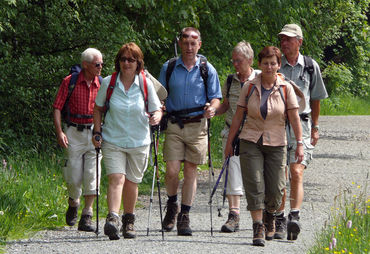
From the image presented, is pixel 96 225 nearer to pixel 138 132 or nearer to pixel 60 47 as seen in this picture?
pixel 138 132

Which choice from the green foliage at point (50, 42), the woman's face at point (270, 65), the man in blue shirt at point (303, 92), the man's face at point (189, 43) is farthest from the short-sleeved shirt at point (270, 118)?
the green foliage at point (50, 42)

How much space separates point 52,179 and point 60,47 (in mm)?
3416

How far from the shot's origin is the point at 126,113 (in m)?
7.44

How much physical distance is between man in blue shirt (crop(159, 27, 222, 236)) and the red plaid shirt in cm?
74

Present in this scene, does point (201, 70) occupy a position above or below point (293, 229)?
above

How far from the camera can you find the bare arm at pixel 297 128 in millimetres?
7316

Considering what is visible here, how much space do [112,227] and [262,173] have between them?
1397mm

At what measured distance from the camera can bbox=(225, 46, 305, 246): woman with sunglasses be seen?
722 cm

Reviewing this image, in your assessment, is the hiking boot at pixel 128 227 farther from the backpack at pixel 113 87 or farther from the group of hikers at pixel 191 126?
the backpack at pixel 113 87

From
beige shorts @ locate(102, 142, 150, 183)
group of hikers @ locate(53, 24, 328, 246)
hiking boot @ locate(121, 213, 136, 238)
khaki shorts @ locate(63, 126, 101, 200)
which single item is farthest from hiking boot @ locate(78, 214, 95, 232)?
beige shorts @ locate(102, 142, 150, 183)

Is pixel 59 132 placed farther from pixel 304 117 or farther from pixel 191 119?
pixel 304 117

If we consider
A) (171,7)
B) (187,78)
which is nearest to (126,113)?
(187,78)

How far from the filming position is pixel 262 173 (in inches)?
289

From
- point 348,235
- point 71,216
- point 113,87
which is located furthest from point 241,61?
point 348,235
